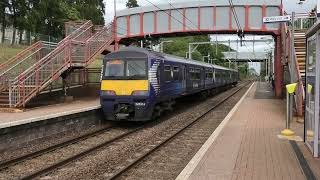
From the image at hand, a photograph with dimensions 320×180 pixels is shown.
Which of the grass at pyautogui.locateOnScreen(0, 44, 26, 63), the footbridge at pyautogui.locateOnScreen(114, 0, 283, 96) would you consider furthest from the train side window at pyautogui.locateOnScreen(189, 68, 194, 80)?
the grass at pyautogui.locateOnScreen(0, 44, 26, 63)

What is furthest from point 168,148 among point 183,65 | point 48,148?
point 183,65

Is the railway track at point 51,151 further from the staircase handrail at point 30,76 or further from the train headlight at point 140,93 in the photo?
the staircase handrail at point 30,76

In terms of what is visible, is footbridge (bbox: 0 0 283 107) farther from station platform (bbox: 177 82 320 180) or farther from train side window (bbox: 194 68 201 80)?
station platform (bbox: 177 82 320 180)

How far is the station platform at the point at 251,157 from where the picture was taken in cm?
834

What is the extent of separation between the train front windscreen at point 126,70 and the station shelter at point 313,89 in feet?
21.8

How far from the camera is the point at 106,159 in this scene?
11.0 meters

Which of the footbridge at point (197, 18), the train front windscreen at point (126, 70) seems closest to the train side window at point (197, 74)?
the footbridge at point (197, 18)

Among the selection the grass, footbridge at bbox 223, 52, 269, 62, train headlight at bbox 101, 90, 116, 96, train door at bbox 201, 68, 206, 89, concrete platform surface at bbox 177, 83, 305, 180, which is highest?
footbridge at bbox 223, 52, 269, 62

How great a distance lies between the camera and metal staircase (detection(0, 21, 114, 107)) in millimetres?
19734

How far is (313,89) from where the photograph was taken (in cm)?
1049

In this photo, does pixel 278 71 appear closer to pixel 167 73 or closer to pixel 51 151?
pixel 167 73

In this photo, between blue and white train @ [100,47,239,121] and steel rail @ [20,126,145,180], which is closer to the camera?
steel rail @ [20,126,145,180]

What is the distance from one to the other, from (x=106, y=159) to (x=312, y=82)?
4.90m

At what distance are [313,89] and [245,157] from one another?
219 cm
